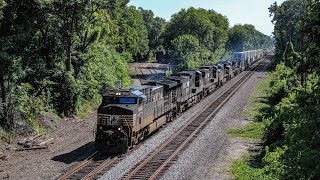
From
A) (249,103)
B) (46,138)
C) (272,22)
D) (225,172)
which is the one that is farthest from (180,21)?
(225,172)

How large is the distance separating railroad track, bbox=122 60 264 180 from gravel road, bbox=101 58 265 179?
39 cm

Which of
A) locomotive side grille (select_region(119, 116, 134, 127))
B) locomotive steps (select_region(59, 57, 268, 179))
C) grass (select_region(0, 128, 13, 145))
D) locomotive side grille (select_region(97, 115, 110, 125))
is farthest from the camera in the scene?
grass (select_region(0, 128, 13, 145))

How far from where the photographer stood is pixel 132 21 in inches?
3327

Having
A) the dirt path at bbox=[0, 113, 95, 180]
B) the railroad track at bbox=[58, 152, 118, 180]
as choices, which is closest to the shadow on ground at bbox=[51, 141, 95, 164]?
the dirt path at bbox=[0, 113, 95, 180]

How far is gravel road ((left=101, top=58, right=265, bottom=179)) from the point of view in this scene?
16.8 m

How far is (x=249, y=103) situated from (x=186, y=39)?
30.9 meters

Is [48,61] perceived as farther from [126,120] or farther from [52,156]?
[126,120]

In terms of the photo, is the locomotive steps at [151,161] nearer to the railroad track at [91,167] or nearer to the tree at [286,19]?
the railroad track at [91,167]

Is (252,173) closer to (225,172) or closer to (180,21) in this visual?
(225,172)

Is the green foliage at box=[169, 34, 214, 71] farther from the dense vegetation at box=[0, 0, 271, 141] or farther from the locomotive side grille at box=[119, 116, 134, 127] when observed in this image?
the locomotive side grille at box=[119, 116, 134, 127]

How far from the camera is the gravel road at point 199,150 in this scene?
16.8m

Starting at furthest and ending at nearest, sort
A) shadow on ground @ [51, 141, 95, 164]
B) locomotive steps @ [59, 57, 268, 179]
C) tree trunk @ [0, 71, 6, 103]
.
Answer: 1. tree trunk @ [0, 71, 6, 103]
2. shadow on ground @ [51, 141, 95, 164]
3. locomotive steps @ [59, 57, 268, 179]

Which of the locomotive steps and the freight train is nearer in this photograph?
the locomotive steps

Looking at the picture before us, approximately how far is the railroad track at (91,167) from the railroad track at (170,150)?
1.50 meters
